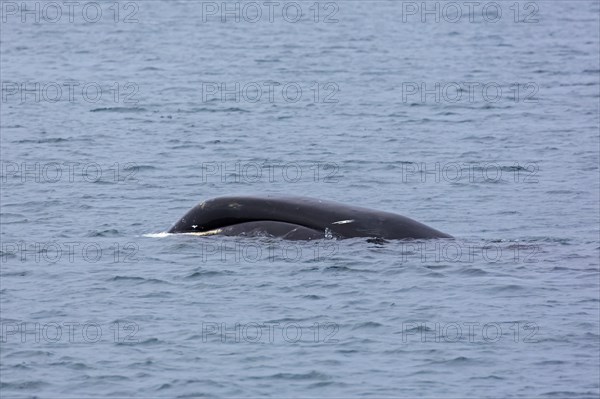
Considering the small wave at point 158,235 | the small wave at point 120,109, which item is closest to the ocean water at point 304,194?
the small wave at point 120,109

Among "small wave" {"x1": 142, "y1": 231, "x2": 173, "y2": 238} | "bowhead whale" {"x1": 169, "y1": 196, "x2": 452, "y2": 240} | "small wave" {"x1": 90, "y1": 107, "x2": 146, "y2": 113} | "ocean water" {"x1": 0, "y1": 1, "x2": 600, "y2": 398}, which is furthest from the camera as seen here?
"small wave" {"x1": 90, "y1": 107, "x2": 146, "y2": 113}

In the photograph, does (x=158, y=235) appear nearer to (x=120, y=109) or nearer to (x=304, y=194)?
(x=304, y=194)

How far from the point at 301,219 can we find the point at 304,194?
796cm

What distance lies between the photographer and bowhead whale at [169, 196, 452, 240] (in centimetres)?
2120

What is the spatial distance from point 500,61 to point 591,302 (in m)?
37.6

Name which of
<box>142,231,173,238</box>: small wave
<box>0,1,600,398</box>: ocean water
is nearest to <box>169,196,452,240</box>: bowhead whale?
<box>0,1,600,398</box>: ocean water

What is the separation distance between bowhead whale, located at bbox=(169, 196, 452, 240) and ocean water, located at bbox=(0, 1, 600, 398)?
0.20 meters

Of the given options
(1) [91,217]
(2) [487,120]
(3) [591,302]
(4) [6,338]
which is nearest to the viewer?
(4) [6,338]

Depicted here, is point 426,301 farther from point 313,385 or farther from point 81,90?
point 81,90

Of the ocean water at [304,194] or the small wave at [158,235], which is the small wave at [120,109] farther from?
the small wave at [158,235]

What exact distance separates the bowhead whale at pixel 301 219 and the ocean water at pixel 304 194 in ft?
0.67

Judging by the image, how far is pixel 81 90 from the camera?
47062 mm

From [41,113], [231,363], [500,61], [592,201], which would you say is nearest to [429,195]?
[592,201]

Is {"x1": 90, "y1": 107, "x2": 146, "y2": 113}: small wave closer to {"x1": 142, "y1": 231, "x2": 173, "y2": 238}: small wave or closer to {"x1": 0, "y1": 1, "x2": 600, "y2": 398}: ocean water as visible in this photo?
{"x1": 0, "y1": 1, "x2": 600, "y2": 398}: ocean water
